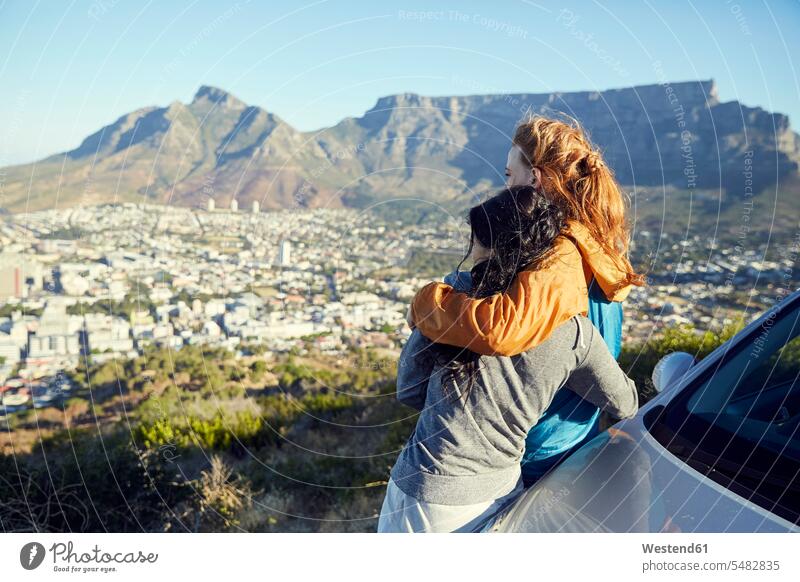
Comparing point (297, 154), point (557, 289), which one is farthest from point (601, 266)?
point (297, 154)

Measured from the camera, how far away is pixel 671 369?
8.39 ft

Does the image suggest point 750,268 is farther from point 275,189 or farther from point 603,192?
point 275,189

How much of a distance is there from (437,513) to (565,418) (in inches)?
19.6

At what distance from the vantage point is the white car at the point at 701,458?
1930 mm

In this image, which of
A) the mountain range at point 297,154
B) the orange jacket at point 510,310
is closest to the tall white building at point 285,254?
the mountain range at point 297,154

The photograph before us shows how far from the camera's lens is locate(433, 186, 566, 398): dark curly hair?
1.76 metres

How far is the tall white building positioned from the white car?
1670mm

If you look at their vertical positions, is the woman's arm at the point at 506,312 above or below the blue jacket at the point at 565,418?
above

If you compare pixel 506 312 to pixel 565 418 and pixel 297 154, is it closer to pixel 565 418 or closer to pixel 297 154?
pixel 565 418

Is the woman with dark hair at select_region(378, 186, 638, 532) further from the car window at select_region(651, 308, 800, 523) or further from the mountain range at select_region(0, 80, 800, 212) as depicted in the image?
the mountain range at select_region(0, 80, 800, 212)

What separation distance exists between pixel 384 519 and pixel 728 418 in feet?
4.00

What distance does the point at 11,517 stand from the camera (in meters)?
3.70
